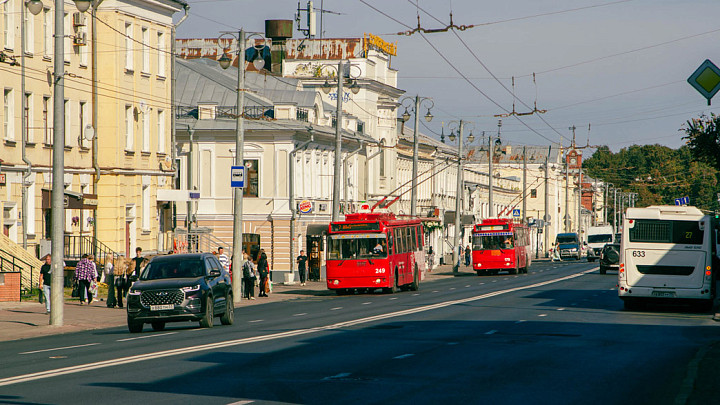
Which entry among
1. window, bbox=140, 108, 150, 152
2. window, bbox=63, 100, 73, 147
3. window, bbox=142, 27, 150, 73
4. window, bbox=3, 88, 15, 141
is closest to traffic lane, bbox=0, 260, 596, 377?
window, bbox=3, 88, 15, 141

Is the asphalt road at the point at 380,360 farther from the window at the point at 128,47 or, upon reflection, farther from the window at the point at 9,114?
the window at the point at 128,47

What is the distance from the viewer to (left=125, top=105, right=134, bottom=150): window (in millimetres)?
45219

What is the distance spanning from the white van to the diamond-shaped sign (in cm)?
7547

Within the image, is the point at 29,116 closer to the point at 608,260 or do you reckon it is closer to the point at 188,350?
the point at 188,350

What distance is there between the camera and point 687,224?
2880 centimetres

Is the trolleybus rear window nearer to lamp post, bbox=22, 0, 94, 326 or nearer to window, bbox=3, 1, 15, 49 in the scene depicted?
lamp post, bbox=22, 0, 94, 326

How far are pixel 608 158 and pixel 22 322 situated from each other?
162783 millimetres

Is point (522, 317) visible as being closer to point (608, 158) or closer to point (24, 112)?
point (24, 112)

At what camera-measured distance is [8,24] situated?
37.4m

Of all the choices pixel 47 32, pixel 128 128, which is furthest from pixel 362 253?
pixel 47 32

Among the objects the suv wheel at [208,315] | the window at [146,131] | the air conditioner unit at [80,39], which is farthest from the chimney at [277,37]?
the suv wheel at [208,315]

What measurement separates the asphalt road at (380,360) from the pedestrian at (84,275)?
22.6ft

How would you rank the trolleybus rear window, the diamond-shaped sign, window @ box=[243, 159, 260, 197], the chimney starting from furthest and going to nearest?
the chimney → window @ box=[243, 159, 260, 197] → the trolleybus rear window → the diamond-shaped sign

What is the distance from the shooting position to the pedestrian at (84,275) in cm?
3234
